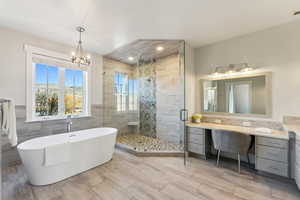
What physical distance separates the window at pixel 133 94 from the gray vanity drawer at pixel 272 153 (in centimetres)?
314

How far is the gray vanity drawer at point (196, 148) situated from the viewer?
3037 mm

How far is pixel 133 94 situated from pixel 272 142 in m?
3.57

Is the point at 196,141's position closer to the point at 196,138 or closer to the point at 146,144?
the point at 196,138

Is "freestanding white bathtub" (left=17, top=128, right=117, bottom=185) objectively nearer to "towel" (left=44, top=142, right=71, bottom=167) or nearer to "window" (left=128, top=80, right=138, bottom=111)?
"towel" (left=44, top=142, right=71, bottom=167)

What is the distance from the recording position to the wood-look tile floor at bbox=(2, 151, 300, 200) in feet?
6.33

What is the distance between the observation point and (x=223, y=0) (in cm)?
198

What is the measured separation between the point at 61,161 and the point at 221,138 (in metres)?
2.82

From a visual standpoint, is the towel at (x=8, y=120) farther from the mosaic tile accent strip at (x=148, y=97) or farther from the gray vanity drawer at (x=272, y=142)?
the gray vanity drawer at (x=272, y=142)

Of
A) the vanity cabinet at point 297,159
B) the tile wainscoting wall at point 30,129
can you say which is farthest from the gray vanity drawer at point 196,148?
the tile wainscoting wall at point 30,129

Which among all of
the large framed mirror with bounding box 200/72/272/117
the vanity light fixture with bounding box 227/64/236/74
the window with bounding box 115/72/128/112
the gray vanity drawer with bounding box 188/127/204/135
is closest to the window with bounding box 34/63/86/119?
the window with bounding box 115/72/128/112

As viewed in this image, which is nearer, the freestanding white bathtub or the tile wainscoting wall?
the freestanding white bathtub

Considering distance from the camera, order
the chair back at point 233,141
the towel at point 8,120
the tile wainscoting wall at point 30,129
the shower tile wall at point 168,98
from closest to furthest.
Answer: the towel at point 8,120
the chair back at point 233,141
the tile wainscoting wall at point 30,129
the shower tile wall at point 168,98

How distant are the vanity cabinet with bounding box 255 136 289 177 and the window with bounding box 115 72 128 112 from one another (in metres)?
3.70

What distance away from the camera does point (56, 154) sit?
7.27 feet
